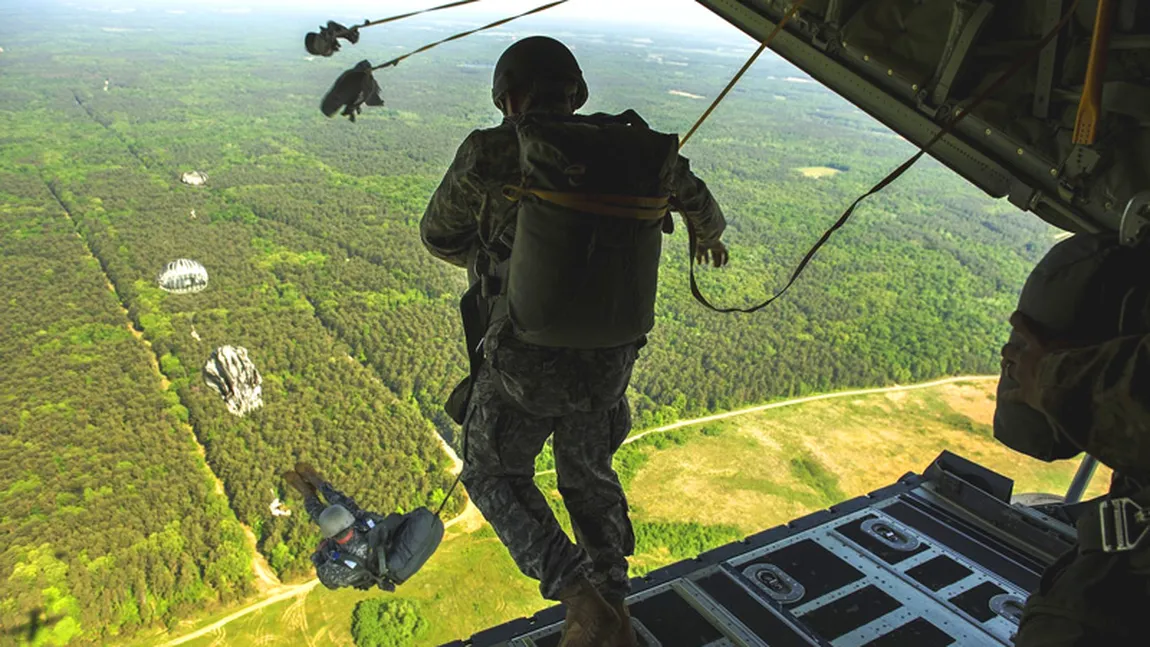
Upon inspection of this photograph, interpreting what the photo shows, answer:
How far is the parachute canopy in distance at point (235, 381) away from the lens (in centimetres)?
3844

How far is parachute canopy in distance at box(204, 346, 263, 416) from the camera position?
3844cm

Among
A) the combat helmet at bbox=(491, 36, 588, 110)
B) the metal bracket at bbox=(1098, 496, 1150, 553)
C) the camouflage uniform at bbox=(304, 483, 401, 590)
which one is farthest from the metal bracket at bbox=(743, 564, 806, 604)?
the combat helmet at bbox=(491, 36, 588, 110)

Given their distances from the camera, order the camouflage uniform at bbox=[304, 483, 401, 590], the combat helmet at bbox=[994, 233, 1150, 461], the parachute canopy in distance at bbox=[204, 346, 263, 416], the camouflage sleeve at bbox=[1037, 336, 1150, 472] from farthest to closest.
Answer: the parachute canopy in distance at bbox=[204, 346, 263, 416], the camouflage uniform at bbox=[304, 483, 401, 590], the combat helmet at bbox=[994, 233, 1150, 461], the camouflage sleeve at bbox=[1037, 336, 1150, 472]

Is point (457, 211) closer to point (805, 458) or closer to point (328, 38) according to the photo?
point (328, 38)

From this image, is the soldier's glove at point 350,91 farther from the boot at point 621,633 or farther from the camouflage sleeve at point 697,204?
the boot at point 621,633

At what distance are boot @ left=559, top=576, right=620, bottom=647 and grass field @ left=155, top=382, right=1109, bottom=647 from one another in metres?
22.5

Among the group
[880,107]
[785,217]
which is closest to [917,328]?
[785,217]

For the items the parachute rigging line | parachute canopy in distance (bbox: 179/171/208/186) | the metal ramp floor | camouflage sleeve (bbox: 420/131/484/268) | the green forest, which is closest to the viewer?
the parachute rigging line

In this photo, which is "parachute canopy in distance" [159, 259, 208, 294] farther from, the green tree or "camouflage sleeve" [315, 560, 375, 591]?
"camouflage sleeve" [315, 560, 375, 591]

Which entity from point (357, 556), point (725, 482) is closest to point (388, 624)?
point (725, 482)

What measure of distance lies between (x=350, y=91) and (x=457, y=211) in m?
0.82

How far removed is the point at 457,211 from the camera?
2479 millimetres

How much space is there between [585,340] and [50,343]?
53132 millimetres

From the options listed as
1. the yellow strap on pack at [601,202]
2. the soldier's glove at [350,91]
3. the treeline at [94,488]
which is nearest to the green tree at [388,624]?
the treeline at [94,488]
